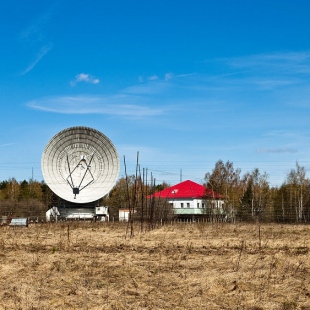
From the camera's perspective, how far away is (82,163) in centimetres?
5734

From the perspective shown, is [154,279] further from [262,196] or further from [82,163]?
[262,196]

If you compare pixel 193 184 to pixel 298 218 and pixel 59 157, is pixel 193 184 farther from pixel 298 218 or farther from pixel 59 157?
pixel 59 157

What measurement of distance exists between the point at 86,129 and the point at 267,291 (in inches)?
1856

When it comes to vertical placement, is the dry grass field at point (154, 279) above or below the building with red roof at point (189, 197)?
A: below

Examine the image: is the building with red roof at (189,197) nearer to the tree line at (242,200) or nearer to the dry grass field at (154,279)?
the tree line at (242,200)

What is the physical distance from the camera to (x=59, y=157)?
5603cm

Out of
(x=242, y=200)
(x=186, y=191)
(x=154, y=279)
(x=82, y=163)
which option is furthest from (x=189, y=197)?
(x=154, y=279)

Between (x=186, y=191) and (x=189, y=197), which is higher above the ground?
(x=186, y=191)

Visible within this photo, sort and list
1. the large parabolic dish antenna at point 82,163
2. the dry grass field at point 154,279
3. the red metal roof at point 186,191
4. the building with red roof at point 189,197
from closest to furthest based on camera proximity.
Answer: the dry grass field at point 154,279 → the large parabolic dish antenna at point 82,163 → the building with red roof at point 189,197 → the red metal roof at point 186,191

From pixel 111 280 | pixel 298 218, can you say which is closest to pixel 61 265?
pixel 111 280

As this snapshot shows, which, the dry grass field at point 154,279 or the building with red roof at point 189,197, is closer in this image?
the dry grass field at point 154,279

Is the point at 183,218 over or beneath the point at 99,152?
beneath

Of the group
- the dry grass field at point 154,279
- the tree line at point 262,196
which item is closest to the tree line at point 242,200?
the tree line at point 262,196

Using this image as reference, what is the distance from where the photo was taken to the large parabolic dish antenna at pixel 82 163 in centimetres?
5572
